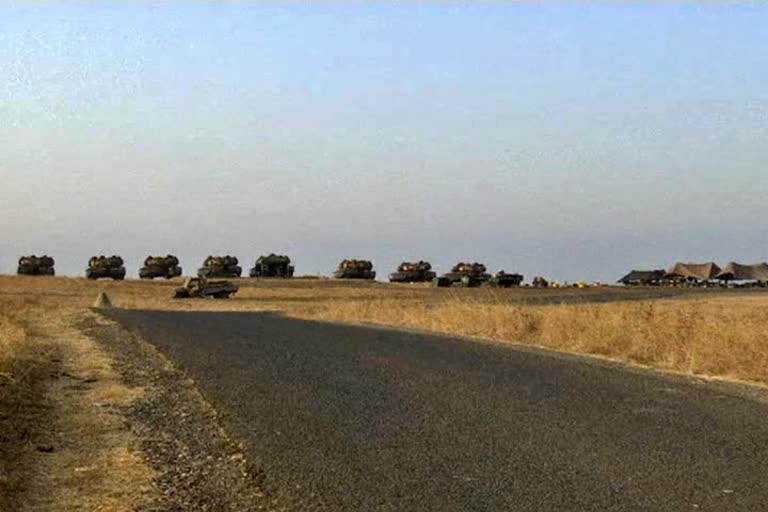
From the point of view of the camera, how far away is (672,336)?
20.5m

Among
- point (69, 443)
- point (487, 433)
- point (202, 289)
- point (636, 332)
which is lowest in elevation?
point (69, 443)

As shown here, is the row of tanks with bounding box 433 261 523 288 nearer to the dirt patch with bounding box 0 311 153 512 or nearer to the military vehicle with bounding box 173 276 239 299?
the military vehicle with bounding box 173 276 239 299

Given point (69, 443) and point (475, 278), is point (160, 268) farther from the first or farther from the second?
point (69, 443)

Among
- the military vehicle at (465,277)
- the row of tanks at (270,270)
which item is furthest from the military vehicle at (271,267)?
the military vehicle at (465,277)

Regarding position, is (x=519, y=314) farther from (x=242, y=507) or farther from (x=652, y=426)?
(x=242, y=507)

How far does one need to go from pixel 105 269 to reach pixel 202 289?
37032 mm

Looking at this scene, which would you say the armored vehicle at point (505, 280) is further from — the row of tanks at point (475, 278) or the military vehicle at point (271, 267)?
the military vehicle at point (271, 267)

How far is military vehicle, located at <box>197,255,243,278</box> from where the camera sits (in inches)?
4183

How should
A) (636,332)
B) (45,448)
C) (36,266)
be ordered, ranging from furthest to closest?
(36,266), (636,332), (45,448)

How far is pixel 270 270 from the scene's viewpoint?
389 ft

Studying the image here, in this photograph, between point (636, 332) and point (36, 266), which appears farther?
point (36, 266)

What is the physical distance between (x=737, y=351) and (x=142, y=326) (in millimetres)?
18879

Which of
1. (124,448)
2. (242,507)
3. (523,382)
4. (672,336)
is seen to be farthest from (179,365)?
(242,507)

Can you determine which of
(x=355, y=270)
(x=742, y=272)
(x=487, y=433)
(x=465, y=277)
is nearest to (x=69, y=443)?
(x=487, y=433)
